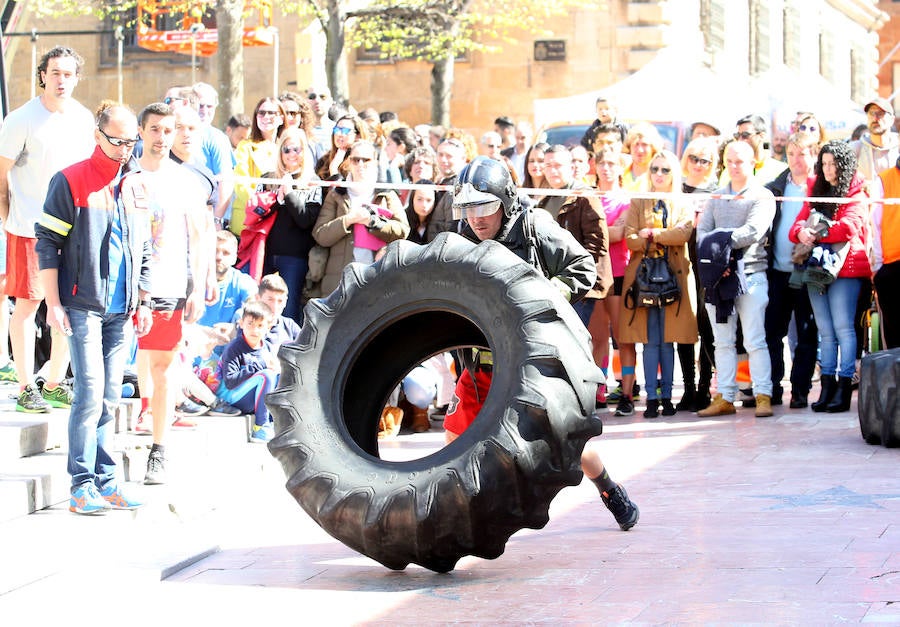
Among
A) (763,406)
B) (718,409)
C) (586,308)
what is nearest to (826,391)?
(763,406)

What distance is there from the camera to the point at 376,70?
32312 mm

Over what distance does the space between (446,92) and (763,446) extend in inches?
814

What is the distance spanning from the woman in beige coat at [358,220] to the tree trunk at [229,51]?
10.7m

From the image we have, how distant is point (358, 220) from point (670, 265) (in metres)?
2.47

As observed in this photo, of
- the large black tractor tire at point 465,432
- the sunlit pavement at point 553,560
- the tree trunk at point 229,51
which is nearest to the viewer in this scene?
the sunlit pavement at point 553,560

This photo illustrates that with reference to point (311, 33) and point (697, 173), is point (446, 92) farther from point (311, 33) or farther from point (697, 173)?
point (697, 173)

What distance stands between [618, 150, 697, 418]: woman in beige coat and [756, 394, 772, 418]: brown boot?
69 cm

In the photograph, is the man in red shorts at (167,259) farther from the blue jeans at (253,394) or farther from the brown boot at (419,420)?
the brown boot at (419,420)

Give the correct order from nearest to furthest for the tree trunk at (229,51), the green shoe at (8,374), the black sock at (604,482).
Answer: the black sock at (604,482)
the green shoe at (8,374)
the tree trunk at (229,51)

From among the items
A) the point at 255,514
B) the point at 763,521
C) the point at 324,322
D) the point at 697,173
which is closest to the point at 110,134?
the point at 324,322

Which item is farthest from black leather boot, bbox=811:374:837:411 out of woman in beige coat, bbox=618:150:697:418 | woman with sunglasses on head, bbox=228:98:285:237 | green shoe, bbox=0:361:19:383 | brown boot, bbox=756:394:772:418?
green shoe, bbox=0:361:19:383

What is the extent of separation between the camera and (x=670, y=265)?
11.7m

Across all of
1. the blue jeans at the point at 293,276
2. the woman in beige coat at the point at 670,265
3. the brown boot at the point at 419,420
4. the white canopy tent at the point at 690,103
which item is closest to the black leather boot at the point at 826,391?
the woman in beige coat at the point at 670,265

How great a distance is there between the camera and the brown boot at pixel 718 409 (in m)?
11.6
